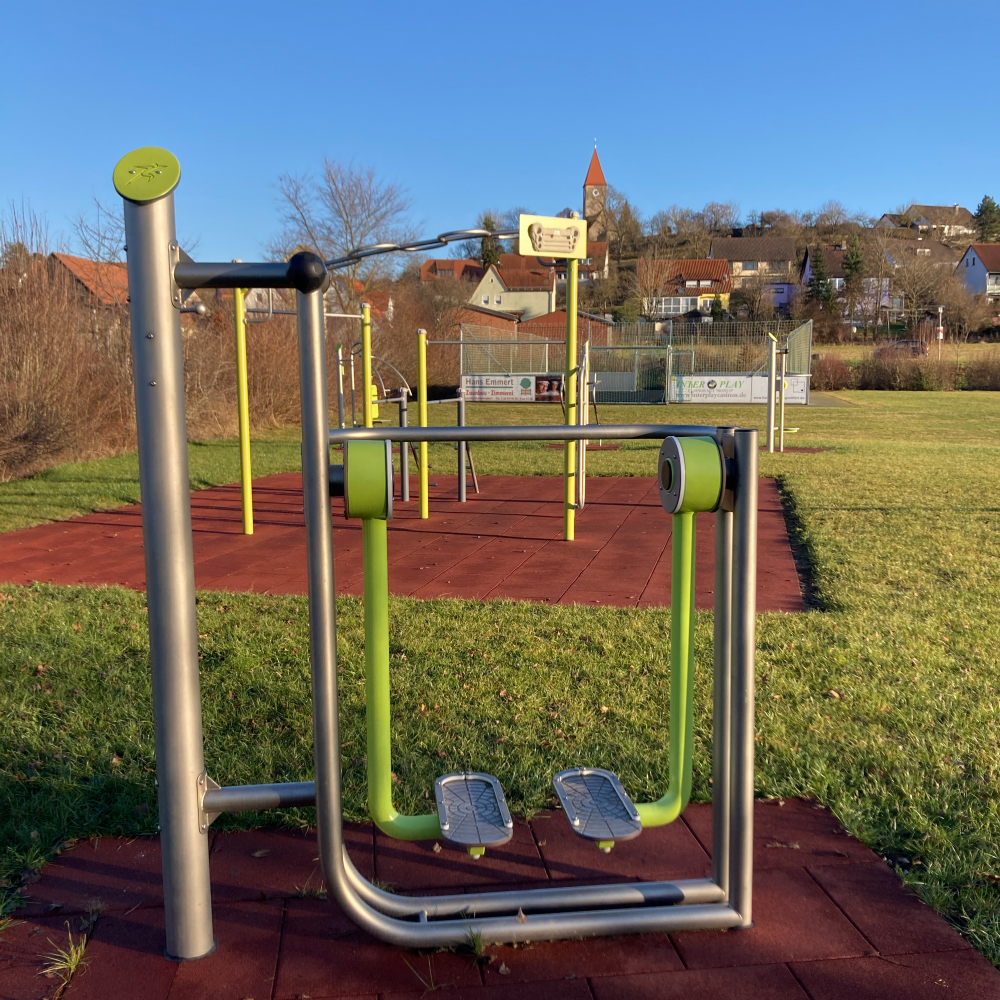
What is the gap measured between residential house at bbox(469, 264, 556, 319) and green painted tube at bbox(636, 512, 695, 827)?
7494 centimetres

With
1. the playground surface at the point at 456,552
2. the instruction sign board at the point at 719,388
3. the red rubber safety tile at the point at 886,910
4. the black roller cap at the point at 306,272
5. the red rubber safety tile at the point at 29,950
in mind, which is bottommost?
the red rubber safety tile at the point at 886,910

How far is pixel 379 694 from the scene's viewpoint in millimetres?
2018

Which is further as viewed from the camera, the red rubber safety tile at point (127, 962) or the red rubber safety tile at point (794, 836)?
the red rubber safety tile at point (794, 836)

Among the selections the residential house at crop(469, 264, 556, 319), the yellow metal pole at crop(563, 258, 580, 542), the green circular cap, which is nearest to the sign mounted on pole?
the yellow metal pole at crop(563, 258, 580, 542)

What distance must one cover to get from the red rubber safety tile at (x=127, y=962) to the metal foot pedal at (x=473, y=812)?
611 mm

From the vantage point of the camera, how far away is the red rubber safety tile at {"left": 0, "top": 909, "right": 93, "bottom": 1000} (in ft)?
6.03

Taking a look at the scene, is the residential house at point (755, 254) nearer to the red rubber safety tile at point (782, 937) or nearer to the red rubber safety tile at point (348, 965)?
the red rubber safety tile at point (782, 937)

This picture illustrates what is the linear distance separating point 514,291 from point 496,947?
8060 centimetres

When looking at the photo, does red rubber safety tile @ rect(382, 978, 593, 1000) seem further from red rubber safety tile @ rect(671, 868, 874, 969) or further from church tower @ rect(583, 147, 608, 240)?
church tower @ rect(583, 147, 608, 240)

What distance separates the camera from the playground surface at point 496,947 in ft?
6.02

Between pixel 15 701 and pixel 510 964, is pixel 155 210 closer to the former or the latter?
pixel 510 964

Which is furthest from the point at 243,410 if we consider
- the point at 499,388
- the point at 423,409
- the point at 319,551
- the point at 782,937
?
the point at 499,388

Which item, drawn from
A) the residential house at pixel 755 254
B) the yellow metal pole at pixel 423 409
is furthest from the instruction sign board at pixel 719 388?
the residential house at pixel 755 254

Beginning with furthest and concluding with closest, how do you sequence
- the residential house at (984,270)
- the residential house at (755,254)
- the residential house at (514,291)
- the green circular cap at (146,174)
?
1. the residential house at (755,254)
2. the residential house at (984,270)
3. the residential house at (514,291)
4. the green circular cap at (146,174)
